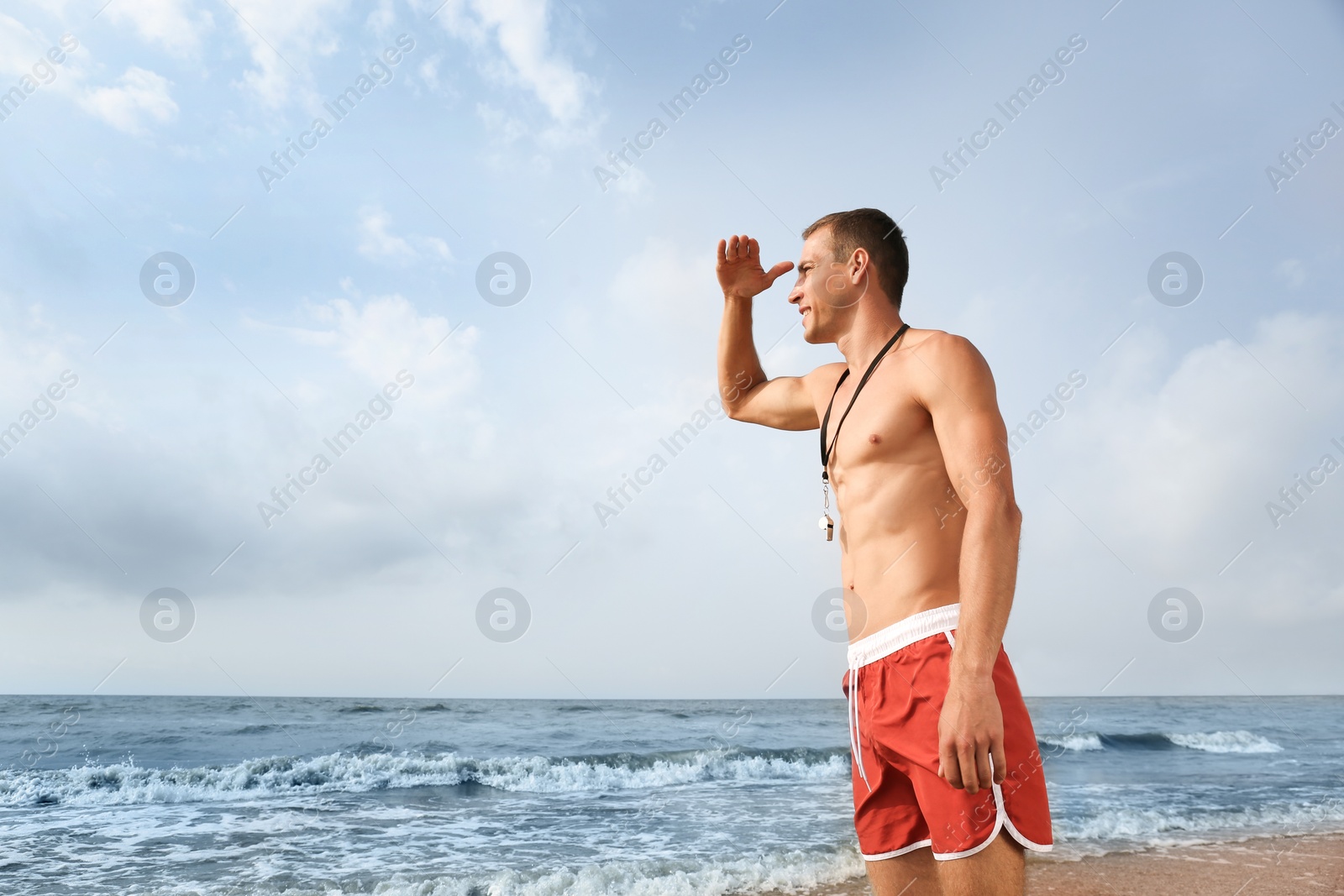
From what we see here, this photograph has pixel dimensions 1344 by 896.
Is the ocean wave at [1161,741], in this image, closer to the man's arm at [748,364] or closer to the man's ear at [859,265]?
the man's arm at [748,364]

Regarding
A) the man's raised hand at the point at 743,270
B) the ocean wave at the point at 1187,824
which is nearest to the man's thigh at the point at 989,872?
the man's raised hand at the point at 743,270

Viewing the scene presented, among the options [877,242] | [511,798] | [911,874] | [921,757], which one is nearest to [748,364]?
→ [877,242]

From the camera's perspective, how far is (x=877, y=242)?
6.58 ft

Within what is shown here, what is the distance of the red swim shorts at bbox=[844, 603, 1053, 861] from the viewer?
1.50 meters

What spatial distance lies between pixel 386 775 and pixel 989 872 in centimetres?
1272

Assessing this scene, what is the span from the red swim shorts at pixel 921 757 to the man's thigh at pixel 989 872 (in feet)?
0.05

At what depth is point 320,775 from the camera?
12234 millimetres

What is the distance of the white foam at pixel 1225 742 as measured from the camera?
685 inches

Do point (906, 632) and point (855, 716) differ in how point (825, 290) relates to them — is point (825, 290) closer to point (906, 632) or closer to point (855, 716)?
point (906, 632)

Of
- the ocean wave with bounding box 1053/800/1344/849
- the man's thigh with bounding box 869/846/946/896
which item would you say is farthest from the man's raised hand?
the ocean wave with bounding box 1053/800/1344/849

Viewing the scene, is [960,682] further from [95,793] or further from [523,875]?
[95,793]

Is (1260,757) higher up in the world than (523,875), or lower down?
lower down

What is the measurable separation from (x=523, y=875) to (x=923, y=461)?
587cm

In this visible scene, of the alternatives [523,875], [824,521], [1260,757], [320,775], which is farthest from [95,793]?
[1260,757]
